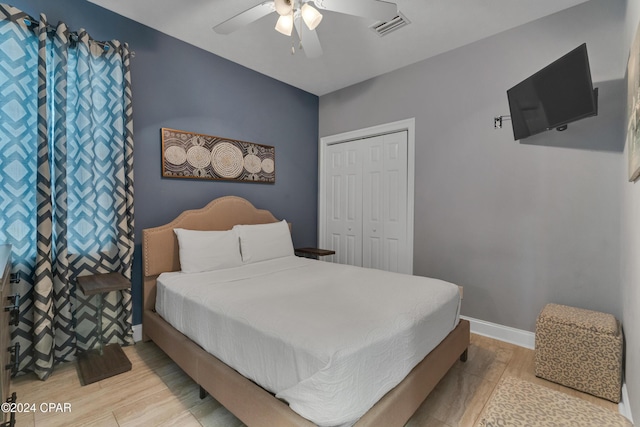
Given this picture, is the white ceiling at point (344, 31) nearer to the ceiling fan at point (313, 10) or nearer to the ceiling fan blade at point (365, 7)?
the ceiling fan at point (313, 10)

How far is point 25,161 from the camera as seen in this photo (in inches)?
84.8

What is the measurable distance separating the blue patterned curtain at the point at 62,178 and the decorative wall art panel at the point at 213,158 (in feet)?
1.30

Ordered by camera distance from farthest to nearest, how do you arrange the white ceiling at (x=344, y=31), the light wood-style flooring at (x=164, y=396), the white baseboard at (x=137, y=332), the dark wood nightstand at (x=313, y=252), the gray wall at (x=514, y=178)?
the dark wood nightstand at (x=313, y=252)
the white baseboard at (x=137, y=332)
the white ceiling at (x=344, y=31)
the gray wall at (x=514, y=178)
the light wood-style flooring at (x=164, y=396)

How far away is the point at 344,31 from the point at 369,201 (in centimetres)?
189

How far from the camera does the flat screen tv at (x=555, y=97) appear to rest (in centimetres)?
204

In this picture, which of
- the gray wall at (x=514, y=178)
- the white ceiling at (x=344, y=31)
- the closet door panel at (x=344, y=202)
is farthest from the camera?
the closet door panel at (x=344, y=202)

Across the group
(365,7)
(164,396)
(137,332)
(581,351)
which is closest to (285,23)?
(365,7)

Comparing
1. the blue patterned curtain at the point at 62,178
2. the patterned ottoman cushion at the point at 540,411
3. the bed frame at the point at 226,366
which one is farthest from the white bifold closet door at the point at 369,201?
the blue patterned curtain at the point at 62,178

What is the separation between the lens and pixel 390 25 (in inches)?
106

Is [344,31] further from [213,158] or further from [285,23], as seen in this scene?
[213,158]

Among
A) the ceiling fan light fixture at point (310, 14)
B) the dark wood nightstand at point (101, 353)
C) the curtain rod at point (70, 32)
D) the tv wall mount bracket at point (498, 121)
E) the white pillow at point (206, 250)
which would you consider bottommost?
the dark wood nightstand at point (101, 353)

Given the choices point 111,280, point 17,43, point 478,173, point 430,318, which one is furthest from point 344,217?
point 17,43

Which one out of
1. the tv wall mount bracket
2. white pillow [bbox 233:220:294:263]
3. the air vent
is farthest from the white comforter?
the air vent

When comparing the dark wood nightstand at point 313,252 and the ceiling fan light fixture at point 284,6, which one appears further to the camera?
the dark wood nightstand at point 313,252
